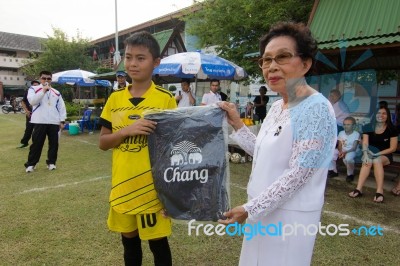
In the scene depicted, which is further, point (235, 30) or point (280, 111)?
point (235, 30)

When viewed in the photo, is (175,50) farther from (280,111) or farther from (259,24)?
(280,111)

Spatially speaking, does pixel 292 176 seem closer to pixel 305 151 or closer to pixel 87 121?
pixel 305 151

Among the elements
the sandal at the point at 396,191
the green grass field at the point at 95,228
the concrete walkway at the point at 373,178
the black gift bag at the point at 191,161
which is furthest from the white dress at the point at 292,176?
the concrete walkway at the point at 373,178

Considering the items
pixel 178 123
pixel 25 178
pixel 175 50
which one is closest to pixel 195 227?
pixel 178 123

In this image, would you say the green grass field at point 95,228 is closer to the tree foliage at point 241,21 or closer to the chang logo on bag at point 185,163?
the chang logo on bag at point 185,163

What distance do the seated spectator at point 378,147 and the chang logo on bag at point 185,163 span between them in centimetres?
394

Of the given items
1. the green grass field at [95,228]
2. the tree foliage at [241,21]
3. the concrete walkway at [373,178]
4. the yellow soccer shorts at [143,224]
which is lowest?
the concrete walkway at [373,178]

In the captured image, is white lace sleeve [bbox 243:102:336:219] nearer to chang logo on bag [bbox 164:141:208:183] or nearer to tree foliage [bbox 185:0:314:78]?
chang logo on bag [bbox 164:141:208:183]

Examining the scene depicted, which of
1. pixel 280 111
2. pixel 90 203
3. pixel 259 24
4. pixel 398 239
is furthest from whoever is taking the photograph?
pixel 259 24

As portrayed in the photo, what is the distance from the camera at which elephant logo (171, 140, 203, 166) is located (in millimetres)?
1593

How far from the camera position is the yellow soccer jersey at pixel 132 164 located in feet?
5.98

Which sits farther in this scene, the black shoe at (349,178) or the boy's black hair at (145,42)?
the black shoe at (349,178)

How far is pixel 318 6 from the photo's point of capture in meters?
6.89

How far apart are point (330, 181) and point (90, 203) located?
4131 millimetres
